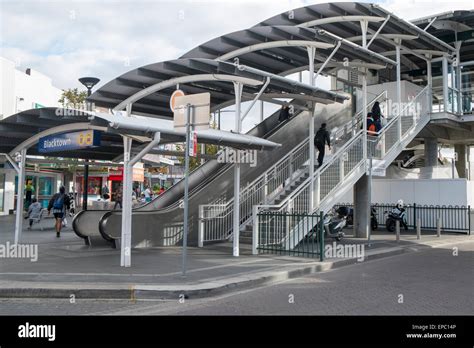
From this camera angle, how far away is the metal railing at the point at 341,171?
14.1 m

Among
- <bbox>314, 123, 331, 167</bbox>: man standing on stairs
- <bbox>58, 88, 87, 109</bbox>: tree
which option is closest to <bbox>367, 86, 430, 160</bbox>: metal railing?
<bbox>314, 123, 331, 167</bbox>: man standing on stairs

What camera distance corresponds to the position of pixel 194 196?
51.1 feet

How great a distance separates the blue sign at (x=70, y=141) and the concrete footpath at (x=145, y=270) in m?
2.71

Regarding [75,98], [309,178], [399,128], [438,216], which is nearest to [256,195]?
[309,178]

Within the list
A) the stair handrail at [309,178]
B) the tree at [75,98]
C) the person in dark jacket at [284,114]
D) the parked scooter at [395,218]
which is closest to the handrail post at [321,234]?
the stair handrail at [309,178]

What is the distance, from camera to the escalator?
47.5ft

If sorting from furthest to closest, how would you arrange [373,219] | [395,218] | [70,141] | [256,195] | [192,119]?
1. [373,219]
2. [395,218]
3. [256,195]
4. [70,141]
5. [192,119]

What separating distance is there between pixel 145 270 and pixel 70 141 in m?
3.88

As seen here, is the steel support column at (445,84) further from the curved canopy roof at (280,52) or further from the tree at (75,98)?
the tree at (75,98)

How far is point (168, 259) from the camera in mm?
12234

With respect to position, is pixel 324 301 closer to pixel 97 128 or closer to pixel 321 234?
pixel 321 234

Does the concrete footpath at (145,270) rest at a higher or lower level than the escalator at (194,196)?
lower
